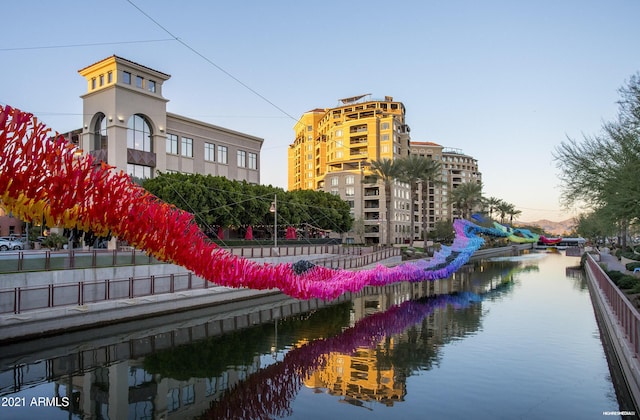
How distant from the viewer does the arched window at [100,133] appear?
157 ft

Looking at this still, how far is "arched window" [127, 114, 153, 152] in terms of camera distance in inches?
1896

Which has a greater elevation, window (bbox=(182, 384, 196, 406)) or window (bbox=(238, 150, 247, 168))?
window (bbox=(238, 150, 247, 168))

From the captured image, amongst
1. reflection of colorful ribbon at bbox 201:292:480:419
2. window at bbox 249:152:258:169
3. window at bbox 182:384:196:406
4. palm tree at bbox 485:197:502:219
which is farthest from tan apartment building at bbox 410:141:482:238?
window at bbox 182:384:196:406

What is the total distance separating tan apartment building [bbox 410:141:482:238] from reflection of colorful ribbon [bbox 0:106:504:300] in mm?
125693

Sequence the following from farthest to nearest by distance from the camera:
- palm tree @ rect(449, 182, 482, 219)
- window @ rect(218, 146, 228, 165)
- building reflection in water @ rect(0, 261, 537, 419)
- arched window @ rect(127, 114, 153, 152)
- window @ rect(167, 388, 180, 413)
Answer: palm tree @ rect(449, 182, 482, 219) → window @ rect(218, 146, 228, 165) → arched window @ rect(127, 114, 153, 152) → building reflection in water @ rect(0, 261, 537, 419) → window @ rect(167, 388, 180, 413)

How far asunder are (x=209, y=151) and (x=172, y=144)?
5.90m

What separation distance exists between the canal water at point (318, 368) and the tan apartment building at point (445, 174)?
11005 cm

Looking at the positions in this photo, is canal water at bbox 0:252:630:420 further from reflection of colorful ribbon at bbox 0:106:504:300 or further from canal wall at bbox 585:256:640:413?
reflection of colorful ribbon at bbox 0:106:504:300

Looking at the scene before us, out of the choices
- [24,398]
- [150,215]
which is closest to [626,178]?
[150,215]

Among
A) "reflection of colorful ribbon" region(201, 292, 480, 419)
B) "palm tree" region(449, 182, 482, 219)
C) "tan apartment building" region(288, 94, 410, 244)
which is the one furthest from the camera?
"tan apartment building" region(288, 94, 410, 244)

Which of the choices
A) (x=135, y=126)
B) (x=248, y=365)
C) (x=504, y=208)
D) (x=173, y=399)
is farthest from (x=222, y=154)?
(x=504, y=208)

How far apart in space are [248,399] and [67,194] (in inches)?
372

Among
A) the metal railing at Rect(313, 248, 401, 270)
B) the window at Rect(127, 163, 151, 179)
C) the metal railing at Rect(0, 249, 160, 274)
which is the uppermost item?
the window at Rect(127, 163, 151, 179)

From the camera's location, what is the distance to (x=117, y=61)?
4622cm
